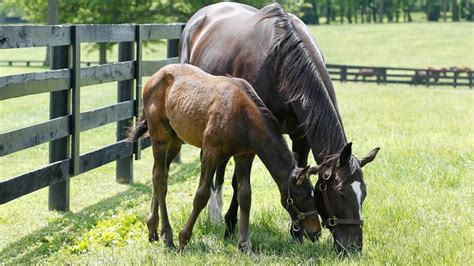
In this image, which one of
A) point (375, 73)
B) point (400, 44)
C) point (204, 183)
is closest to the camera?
point (204, 183)

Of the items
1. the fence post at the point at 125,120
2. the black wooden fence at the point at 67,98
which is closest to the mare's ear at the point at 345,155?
the black wooden fence at the point at 67,98

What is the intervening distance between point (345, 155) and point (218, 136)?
2.96 feet

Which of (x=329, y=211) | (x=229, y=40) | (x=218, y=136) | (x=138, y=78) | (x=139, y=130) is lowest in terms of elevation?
(x=329, y=211)

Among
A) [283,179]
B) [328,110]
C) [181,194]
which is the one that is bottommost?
[181,194]

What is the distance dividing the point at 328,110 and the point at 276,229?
1.24 metres

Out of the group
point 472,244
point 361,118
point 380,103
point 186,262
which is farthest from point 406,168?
point 380,103

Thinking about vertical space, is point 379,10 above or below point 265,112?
above

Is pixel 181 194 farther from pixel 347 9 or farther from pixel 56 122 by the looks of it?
pixel 347 9

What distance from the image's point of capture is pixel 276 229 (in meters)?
6.53

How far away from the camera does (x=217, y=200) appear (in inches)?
292

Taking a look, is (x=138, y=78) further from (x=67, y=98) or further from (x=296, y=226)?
(x=296, y=226)

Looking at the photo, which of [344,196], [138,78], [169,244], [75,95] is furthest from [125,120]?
[344,196]

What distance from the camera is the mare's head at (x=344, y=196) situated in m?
5.50

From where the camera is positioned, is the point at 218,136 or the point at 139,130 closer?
the point at 218,136
